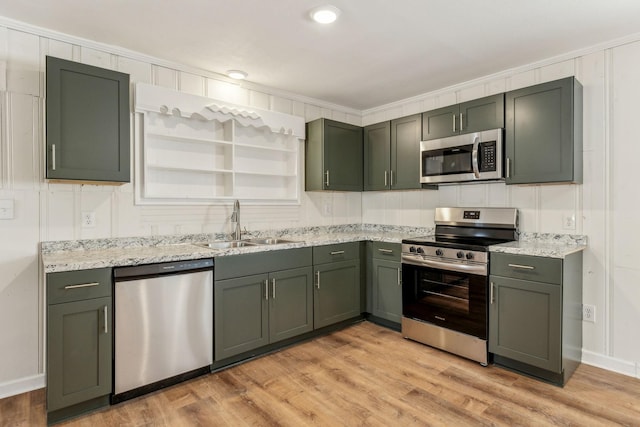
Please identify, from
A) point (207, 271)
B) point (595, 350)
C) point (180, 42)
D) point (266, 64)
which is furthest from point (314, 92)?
point (595, 350)

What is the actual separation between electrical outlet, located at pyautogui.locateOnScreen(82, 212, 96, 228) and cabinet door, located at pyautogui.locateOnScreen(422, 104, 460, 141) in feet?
9.61

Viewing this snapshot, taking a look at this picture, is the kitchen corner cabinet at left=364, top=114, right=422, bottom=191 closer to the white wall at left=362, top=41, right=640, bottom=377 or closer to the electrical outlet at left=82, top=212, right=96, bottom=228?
the white wall at left=362, top=41, right=640, bottom=377

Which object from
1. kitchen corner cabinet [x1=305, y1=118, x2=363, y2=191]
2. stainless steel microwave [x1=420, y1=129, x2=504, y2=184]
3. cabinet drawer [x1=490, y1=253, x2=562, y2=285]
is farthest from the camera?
kitchen corner cabinet [x1=305, y1=118, x2=363, y2=191]

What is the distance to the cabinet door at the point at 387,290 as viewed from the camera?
3.41 m

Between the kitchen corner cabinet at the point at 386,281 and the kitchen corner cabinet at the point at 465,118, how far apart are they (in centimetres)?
116

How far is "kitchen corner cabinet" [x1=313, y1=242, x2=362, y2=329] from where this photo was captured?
3270 mm

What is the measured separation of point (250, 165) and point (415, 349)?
227cm

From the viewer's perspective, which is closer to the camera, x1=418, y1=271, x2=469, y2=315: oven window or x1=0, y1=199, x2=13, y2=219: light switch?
x1=0, y1=199, x2=13, y2=219: light switch

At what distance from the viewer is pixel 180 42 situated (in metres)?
2.59

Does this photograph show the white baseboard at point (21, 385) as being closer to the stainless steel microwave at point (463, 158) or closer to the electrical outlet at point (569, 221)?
the stainless steel microwave at point (463, 158)

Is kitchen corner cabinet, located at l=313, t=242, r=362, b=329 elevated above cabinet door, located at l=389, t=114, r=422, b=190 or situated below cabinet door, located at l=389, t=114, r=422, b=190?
below

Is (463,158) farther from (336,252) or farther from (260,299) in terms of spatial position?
(260,299)

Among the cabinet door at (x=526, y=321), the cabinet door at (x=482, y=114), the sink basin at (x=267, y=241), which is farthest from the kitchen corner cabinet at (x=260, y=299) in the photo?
the cabinet door at (x=482, y=114)

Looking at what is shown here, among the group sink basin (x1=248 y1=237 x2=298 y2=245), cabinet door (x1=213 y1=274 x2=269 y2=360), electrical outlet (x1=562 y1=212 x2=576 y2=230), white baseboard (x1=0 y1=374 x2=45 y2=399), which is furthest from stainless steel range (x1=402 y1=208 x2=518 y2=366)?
white baseboard (x1=0 y1=374 x2=45 y2=399)
